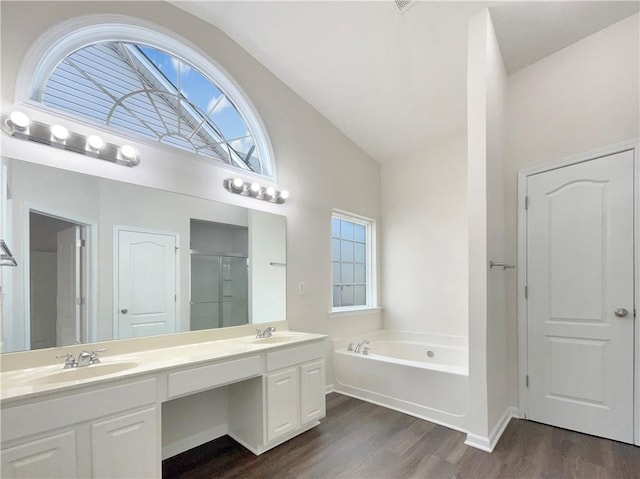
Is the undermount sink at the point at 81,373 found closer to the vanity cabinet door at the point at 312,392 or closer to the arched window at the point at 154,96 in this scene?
the vanity cabinet door at the point at 312,392

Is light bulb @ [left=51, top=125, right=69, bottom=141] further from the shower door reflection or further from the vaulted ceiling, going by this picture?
the vaulted ceiling

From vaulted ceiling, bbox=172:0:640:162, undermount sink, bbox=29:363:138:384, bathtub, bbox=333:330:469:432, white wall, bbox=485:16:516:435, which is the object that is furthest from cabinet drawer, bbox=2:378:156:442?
vaulted ceiling, bbox=172:0:640:162

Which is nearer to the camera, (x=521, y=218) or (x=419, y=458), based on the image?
(x=419, y=458)

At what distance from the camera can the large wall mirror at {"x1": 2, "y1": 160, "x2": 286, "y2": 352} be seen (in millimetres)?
1709

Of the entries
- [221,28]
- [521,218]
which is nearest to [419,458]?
[521,218]

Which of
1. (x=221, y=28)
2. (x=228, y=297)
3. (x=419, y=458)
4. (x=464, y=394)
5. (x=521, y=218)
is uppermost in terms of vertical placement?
(x=221, y=28)

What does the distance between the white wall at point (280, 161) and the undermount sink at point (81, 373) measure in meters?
1.16

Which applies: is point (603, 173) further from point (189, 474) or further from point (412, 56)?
point (189, 474)

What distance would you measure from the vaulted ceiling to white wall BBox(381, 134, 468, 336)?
0.67 meters

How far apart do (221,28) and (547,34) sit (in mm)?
2729

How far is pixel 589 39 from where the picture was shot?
2.65 meters

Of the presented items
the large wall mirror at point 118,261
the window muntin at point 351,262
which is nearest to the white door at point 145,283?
the large wall mirror at point 118,261

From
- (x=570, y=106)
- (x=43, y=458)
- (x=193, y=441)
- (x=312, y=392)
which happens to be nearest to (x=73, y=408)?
(x=43, y=458)

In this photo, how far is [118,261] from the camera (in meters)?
2.07
